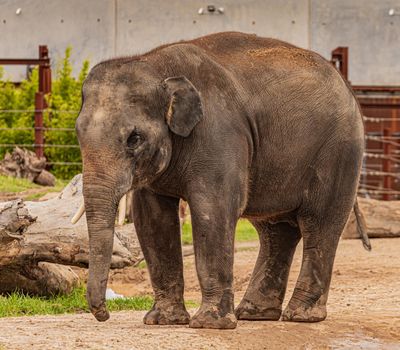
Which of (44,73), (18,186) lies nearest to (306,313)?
(18,186)

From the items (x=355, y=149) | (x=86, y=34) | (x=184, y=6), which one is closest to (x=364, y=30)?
(x=184, y=6)

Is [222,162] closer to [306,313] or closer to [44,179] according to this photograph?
[306,313]

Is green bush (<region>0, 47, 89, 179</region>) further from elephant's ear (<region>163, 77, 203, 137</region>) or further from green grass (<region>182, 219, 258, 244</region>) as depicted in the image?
elephant's ear (<region>163, 77, 203, 137</region>)

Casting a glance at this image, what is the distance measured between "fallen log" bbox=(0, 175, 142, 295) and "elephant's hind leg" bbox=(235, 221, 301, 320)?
1.85m

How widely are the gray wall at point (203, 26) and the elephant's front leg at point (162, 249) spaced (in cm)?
2195

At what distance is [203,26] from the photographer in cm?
3030

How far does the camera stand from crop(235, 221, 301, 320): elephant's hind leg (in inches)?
348

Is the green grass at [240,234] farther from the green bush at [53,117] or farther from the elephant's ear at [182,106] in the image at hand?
the elephant's ear at [182,106]

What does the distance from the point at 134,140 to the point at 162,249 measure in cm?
93

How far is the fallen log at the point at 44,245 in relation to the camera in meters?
9.85

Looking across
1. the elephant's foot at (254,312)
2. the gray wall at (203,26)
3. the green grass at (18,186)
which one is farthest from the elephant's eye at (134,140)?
the gray wall at (203,26)

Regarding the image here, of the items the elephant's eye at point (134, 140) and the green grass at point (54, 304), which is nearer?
the elephant's eye at point (134, 140)

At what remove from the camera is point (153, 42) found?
30.0m

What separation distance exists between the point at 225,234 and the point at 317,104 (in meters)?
1.17
